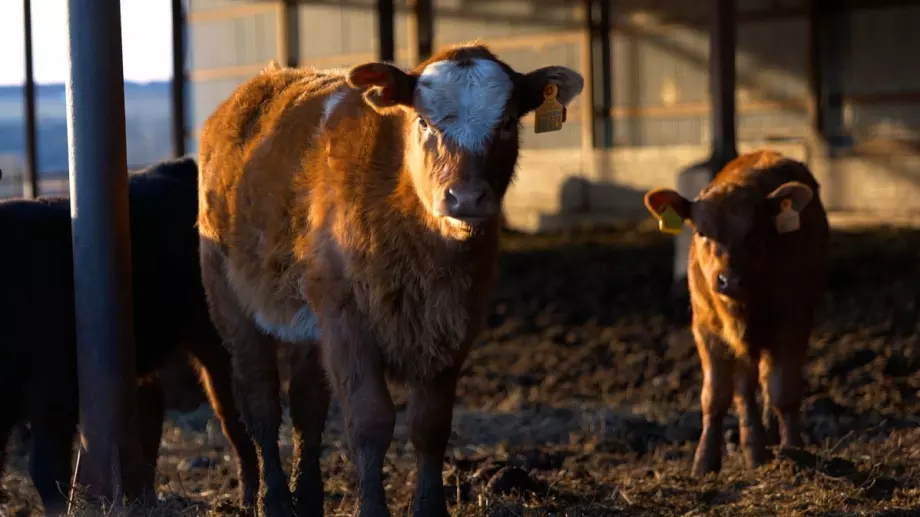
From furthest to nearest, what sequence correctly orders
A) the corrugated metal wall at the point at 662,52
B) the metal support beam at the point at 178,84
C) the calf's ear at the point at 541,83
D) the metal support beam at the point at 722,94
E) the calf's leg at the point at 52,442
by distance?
the corrugated metal wall at the point at 662,52
the metal support beam at the point at 178,84
the metal support beam at the point at 722,94
the calf's leg at the point at 52,442
the calf's ear at the point at 541,83

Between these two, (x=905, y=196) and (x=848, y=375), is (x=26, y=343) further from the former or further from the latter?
(x=905, y=196)

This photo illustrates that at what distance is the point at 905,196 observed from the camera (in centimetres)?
1572

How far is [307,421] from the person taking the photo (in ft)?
19.2

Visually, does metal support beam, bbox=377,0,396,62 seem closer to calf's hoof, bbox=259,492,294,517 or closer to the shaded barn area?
the shaded barn area

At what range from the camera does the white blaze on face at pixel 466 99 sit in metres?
4.68

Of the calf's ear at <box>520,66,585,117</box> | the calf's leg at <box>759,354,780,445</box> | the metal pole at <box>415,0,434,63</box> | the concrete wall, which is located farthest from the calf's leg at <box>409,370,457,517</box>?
the metal pole at <box>415,0,434,63</box>

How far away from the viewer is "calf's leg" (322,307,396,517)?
16.0 ft

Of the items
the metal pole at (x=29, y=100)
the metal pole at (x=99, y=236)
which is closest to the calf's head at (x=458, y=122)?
the metal pole at (x=99, y=236)

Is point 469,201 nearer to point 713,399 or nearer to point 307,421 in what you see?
point 307,421

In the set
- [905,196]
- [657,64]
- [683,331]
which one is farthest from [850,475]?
[657,64]

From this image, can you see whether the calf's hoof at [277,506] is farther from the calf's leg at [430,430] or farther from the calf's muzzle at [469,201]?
the calf's muzzle at [469,201]

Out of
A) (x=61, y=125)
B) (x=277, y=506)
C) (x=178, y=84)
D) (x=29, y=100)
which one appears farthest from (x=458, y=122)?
(x=61, y=125)

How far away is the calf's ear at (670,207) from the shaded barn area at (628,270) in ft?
4.32

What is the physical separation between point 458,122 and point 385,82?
1.22 ft
